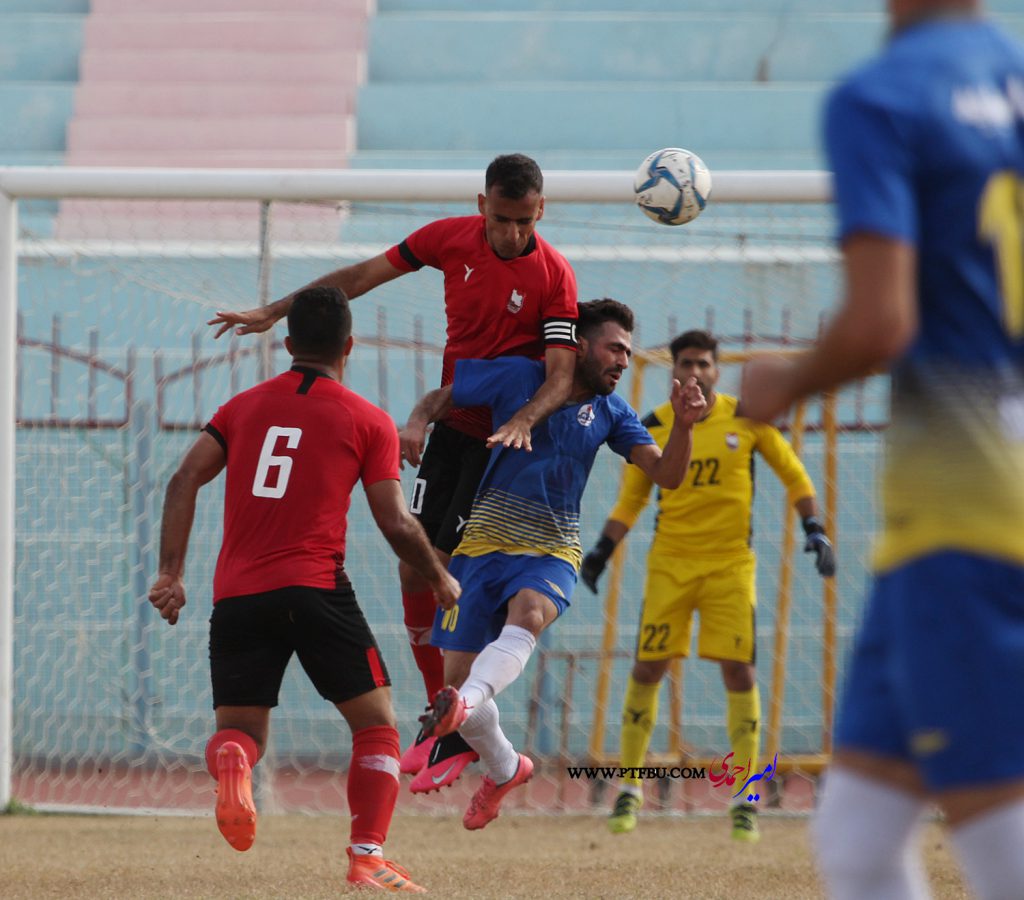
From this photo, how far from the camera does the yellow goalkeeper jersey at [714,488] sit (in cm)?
781

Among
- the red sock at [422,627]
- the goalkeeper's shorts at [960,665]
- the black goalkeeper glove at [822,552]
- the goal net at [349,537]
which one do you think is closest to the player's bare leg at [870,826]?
the goalkeeper's shorts at [960,665]

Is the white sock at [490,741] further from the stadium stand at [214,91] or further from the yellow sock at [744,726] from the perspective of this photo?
the stadium stand at [214,91]

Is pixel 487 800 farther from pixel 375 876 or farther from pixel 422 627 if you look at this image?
pixel 422 627

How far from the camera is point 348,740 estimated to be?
9.73m

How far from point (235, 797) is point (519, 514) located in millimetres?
1506

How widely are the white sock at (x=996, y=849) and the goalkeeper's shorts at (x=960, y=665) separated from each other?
51 mm

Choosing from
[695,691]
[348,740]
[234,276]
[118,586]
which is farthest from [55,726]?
[695,691]

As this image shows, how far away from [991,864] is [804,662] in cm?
823

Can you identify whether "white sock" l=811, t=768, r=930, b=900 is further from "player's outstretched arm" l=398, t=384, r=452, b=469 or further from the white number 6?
"player's outstretched arm" l=398, t=384, r=452, b=469

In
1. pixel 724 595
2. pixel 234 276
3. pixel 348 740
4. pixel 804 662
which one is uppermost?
pixel 234 276

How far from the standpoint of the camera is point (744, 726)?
7598 mm

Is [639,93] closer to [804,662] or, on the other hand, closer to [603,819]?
[804,662]

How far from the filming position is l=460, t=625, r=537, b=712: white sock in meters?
5.00

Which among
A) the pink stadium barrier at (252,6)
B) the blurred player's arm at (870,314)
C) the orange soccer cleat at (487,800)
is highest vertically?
the pink stadium barrier at (252,6)
